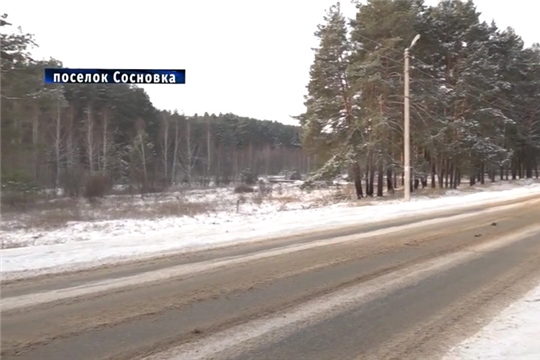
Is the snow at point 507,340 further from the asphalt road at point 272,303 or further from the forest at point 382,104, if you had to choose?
the forest at point 382,104

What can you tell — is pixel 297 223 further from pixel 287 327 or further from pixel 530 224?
pixel 287 327

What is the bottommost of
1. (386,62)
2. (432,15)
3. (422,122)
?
(422,122)

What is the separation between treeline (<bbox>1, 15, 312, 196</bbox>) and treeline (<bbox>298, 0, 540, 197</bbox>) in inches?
641

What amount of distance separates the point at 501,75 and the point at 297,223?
3795 centimetres

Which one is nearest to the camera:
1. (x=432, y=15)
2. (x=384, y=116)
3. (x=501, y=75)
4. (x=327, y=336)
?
(x=327, y=336)

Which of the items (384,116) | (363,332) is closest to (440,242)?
(363,332)

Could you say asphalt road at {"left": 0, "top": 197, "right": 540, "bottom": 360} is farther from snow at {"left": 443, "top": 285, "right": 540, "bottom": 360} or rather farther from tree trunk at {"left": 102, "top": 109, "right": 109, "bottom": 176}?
tree trunk at {"left": 102, "top": 109, "right": 109, "bottom": 176}

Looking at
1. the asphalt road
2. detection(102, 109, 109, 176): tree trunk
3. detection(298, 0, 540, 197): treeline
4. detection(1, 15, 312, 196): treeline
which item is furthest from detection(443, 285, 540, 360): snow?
detection(102, 109, 109, 176): tree trunk

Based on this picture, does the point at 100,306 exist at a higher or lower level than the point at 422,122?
lower

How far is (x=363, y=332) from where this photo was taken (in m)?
4.57

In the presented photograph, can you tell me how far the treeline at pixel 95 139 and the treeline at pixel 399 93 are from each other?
641 inches

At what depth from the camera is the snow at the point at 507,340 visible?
3990 millimetres

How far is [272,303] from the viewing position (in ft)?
17.9

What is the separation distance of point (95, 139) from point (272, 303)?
5528cm
